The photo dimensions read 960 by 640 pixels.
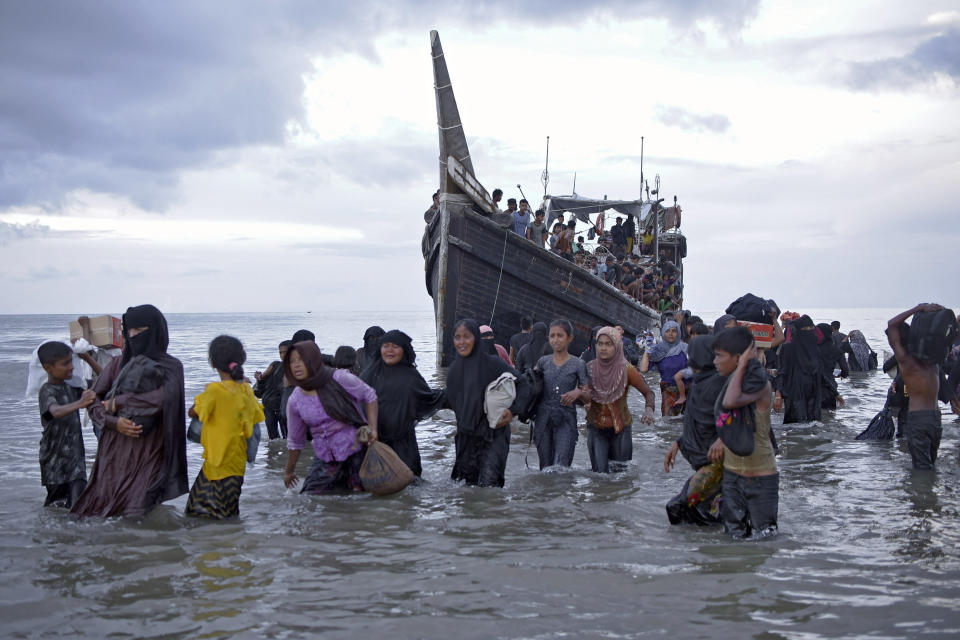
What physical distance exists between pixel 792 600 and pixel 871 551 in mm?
1081

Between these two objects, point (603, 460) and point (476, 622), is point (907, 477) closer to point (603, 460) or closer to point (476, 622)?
point (603, 460)

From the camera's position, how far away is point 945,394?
8.38 m

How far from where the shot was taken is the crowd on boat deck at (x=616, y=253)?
676 inches

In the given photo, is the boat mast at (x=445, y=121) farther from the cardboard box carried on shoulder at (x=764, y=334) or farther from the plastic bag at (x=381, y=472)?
the plastic bag at (x=381, y=472)

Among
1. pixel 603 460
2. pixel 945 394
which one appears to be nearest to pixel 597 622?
pixel 603 460

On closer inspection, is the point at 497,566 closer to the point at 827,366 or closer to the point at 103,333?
the point at 103,333

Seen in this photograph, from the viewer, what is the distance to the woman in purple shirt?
5.25 m

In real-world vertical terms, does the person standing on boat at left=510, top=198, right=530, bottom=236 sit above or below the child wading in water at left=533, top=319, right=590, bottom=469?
above

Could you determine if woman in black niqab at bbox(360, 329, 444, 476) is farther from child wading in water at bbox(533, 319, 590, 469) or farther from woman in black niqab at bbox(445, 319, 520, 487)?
child wading in water at bbox(533, 319, 590, 469)

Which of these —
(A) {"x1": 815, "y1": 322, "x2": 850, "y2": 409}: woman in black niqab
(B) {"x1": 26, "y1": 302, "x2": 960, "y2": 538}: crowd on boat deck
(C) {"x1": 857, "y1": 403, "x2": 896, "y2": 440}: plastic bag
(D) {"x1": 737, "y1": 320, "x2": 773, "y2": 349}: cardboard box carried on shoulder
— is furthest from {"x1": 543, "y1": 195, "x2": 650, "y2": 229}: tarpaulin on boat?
(B) {"x1": 26, "y1": 302, "x2": 960, "y2": 538}: crowd on boat deck

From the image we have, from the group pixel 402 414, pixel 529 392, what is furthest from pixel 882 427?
pixel 402 414

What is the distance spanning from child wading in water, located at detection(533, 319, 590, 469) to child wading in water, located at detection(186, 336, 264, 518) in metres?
2.28

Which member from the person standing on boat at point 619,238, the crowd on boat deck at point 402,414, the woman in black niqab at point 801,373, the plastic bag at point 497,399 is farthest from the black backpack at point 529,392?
the person standing on boat at point 619,238

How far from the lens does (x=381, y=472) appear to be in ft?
17.8
